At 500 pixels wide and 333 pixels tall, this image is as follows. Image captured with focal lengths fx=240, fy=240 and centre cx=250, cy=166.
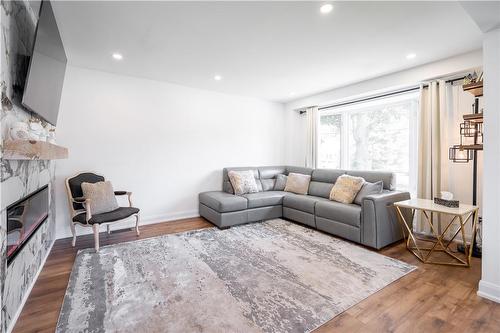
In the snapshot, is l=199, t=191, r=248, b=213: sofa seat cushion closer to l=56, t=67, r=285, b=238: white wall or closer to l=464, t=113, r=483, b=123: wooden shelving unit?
l=56, t=67, r=285, b=238: white wall

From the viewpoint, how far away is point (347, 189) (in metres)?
3.66

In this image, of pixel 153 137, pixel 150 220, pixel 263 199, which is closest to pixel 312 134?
pixel 263 199

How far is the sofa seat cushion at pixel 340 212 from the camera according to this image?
3.15 m

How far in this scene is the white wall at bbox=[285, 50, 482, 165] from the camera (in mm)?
3068

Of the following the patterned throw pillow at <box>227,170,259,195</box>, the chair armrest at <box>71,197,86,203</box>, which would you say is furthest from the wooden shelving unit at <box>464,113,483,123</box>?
the chair armrest at <box>71,197,86,203</box>

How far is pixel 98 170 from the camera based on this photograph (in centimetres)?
366

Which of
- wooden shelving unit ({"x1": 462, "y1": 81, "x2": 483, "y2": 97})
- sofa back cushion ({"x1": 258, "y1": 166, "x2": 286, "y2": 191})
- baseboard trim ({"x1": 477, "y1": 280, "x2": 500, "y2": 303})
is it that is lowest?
baseboard trim ({"x1": 477, "y1": 280, "x2": 500, "y2": 303})

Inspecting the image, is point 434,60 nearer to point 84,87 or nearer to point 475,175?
point 475,175

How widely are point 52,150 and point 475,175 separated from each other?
14.5ft

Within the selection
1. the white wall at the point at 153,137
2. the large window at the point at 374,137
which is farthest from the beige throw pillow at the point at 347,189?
the white wall at the point at 153,137

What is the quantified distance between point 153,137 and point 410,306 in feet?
13.2

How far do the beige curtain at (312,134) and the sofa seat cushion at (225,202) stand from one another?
203 cm

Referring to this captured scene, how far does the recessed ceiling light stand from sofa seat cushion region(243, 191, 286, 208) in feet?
9.33

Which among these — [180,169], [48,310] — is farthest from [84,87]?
[48,310]
